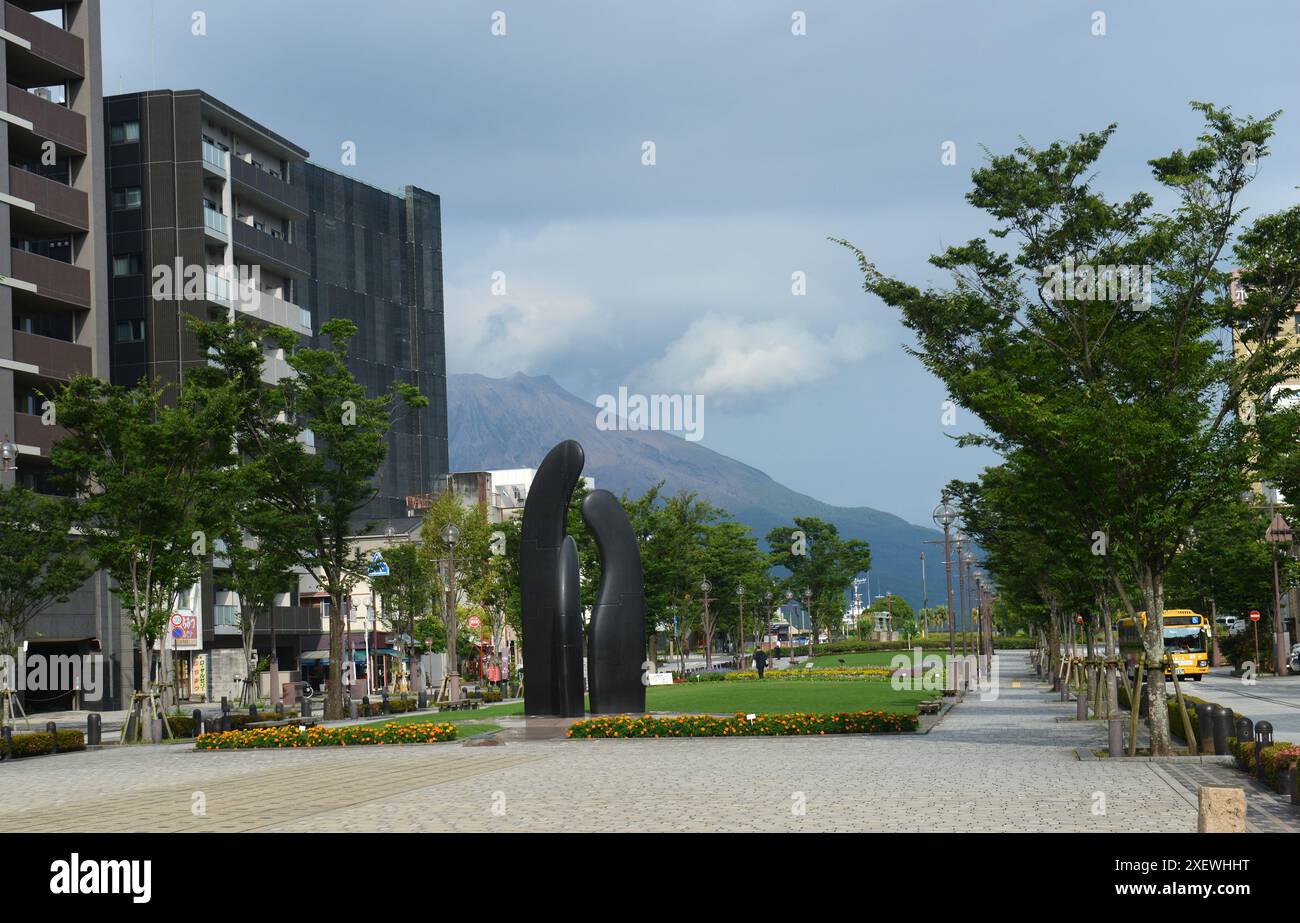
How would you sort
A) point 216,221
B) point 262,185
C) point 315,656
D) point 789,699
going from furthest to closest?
point 315,656 → point 262,185 → point 216,221 → point 789,699

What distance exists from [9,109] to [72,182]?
167 inches

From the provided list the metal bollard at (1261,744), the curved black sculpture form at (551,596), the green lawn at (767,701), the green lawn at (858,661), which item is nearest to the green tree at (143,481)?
the green lawn at (767,701)

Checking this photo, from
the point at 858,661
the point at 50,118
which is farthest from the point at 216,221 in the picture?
the point at 858,661

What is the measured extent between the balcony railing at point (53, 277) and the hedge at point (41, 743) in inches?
967

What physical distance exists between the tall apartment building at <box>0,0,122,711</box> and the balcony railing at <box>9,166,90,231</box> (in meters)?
0.04

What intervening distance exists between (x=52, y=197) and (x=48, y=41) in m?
5.95

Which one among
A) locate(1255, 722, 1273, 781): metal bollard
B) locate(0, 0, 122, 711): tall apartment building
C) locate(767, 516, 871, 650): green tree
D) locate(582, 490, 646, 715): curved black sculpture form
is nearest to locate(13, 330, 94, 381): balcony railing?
locate(0, 0, 122, 711): tall apartment building

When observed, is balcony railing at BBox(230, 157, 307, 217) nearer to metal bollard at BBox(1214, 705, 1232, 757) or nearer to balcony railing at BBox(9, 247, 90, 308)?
balcony railing at BBox(9, 247, 90, 308)

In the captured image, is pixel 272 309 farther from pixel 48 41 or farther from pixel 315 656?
pixel 315 656

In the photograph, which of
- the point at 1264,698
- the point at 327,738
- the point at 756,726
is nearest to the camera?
the point at 756,726

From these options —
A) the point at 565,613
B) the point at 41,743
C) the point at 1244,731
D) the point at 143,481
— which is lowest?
the point at 41,743

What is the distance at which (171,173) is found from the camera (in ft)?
222

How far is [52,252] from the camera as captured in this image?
57594 mm
